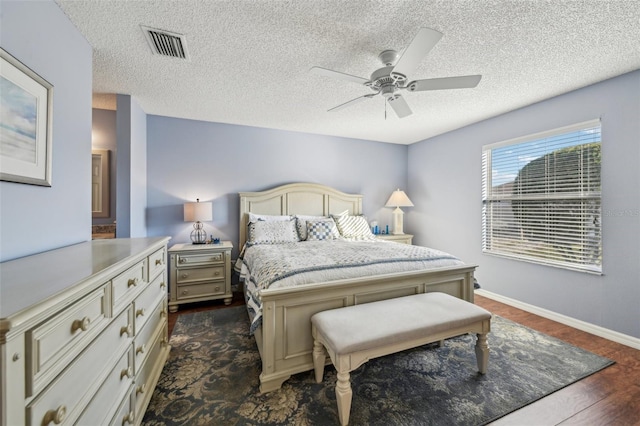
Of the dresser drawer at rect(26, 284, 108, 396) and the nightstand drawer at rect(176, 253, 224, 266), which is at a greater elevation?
the dresser drawer at rect(26, 284, 108, 396)

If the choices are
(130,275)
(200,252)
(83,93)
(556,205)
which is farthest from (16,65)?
(556,205)

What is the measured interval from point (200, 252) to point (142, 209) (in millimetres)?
975

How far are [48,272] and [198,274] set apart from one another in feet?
7.45

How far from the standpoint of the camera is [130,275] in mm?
1287

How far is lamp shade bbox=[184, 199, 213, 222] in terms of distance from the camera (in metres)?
3.25

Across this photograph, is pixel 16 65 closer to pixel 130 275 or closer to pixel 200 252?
pixel 130 275

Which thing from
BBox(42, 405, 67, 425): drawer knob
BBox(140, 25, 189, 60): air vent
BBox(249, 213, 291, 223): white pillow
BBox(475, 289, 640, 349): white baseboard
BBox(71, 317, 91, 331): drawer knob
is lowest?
BBox(475, 289, 640, 349): white baseboard

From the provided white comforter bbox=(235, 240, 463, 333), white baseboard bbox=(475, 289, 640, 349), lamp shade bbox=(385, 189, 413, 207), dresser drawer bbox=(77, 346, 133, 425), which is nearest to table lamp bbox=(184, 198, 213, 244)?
white comforter bbox=(235, 240, 463, 333)

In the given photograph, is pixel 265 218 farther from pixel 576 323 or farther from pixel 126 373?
pixel 576 323

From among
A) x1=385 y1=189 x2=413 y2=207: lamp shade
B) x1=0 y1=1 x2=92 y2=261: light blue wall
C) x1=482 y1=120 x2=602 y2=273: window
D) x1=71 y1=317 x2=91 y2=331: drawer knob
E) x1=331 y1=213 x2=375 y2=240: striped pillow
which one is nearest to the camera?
Result: x1=71 y1=317 x2=91 y2=331: drawer knob

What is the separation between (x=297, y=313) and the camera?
1796mm

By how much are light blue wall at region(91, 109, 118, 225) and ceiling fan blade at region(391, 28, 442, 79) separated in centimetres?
333

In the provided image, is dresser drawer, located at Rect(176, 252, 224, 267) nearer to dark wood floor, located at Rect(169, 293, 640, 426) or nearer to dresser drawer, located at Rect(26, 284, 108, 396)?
dresser drawer, located at Rect(26, 284, 108, 396)

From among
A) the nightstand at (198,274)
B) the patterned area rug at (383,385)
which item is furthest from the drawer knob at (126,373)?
the nightstand at (198,274)
